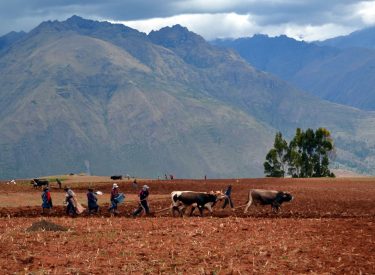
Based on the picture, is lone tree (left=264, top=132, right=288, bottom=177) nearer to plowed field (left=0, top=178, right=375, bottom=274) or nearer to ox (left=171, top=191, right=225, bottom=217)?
ox (left=171, top=191, right=225, bottom=217)

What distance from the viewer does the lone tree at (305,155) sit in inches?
5285

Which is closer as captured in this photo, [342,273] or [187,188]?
[342,273]

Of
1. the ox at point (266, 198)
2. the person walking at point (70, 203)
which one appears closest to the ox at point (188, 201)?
the ox at point (266, 198)

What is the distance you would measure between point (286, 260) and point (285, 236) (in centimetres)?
533

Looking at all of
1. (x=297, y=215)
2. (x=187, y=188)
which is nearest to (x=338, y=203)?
(x=297, y=215)

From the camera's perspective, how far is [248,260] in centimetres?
→ 2430

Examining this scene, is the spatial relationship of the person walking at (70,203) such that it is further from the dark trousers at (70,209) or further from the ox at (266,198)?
the ox at (266,198)

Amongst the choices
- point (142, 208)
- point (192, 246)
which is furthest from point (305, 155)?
point (192, 246)

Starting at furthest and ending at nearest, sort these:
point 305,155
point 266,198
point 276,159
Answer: point 276,159, point 305,155, point 266,198

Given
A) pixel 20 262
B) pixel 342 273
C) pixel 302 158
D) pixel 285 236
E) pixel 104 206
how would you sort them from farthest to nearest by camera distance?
pixel 302 158, pixel 104 206, pixel 285 236, pixel 20 262, pixel 342 273

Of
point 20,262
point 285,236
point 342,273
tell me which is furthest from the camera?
point 285,236

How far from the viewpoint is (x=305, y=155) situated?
134750mm

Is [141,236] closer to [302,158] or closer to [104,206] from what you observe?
[104,206]

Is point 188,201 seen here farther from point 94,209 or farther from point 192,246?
point 192,246
